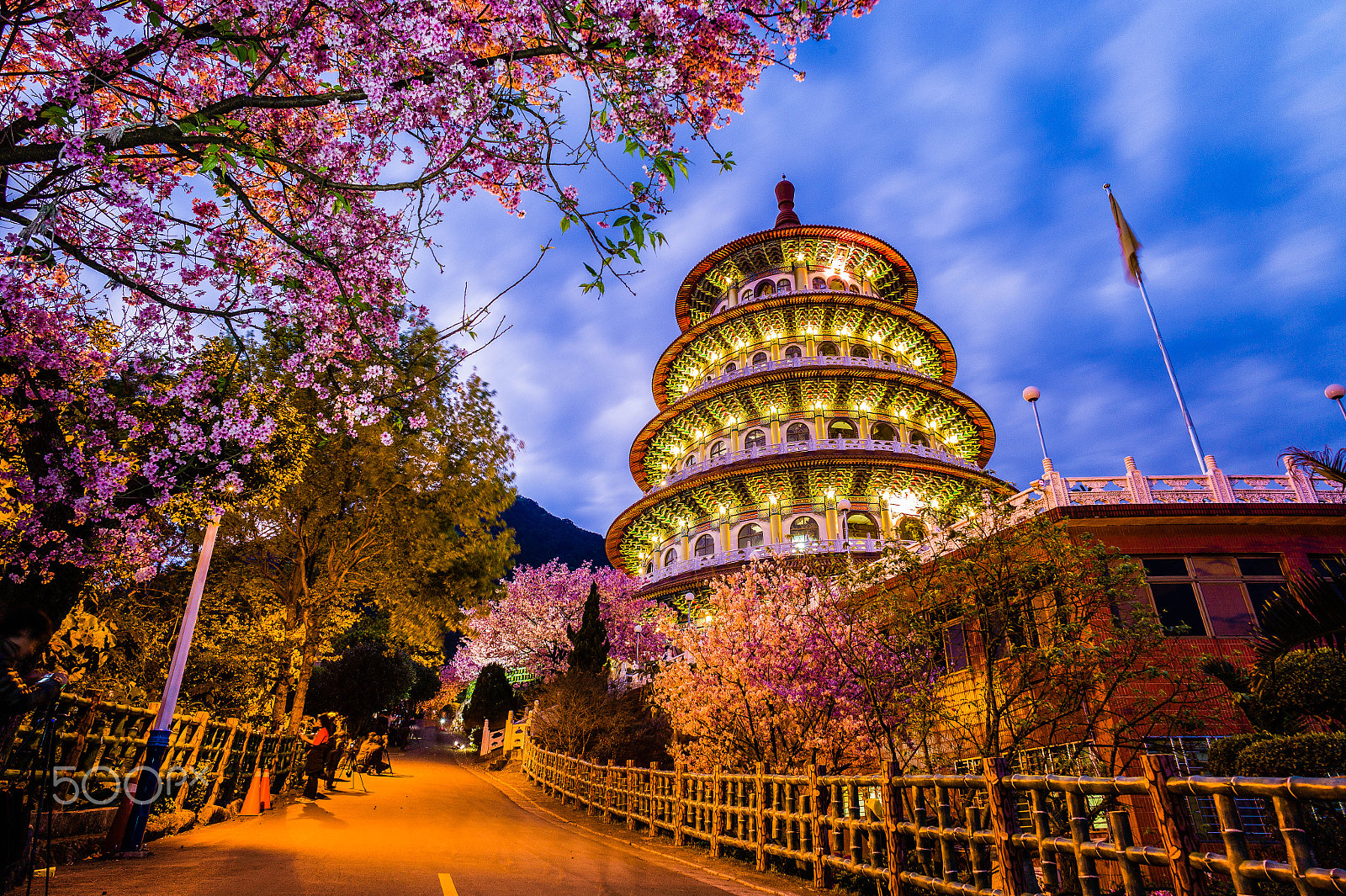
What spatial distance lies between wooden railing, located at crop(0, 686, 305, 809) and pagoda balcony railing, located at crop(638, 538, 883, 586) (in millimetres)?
19846

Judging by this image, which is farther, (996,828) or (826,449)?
(826,449)

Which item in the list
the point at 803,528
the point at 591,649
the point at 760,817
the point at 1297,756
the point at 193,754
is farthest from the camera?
the point at 803,528

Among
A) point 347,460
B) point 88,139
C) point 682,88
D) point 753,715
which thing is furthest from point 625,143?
point 347,460

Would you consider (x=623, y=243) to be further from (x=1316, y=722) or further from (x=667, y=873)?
(x=1316, y=722)

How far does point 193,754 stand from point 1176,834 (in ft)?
42.5

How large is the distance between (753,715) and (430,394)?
10.7m

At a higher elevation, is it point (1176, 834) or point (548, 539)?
point (548, 539)

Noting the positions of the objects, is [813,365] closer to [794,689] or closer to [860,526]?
[860,526]

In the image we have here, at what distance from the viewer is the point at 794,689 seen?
1265 centimetres

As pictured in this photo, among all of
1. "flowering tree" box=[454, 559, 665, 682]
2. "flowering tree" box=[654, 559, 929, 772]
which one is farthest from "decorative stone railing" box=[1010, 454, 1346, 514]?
"flowering tree" box=[454, 559, 665, 682]

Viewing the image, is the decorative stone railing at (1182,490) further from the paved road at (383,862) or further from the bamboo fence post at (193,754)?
the bamboo fence post at (193,754)

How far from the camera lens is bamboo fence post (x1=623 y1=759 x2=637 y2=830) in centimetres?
1398
